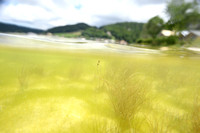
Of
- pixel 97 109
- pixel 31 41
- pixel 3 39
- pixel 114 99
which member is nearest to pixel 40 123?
pixel 97 109

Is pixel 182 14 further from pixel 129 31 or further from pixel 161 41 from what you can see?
pixel 129 31

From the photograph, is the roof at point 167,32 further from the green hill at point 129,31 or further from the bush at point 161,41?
the green hill at point 129,31

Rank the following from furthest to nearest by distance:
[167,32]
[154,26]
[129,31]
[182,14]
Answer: [129,31] → [154,26] → [167,32] → [182,14]

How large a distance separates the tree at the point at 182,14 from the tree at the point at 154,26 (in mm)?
632

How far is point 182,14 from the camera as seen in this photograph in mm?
4539

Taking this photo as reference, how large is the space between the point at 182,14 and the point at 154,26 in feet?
4.80

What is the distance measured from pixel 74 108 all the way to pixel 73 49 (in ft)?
26.8

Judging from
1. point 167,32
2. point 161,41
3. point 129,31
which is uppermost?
point 129,31

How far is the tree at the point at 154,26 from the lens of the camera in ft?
18.2

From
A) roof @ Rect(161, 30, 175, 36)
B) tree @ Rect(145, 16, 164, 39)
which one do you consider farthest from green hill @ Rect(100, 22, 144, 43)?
roof @ Rect(161, 30, 175, 36)

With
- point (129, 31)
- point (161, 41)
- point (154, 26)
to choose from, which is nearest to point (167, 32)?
point (161, 41)

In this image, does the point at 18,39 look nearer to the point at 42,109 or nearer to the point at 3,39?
the point at 3,39

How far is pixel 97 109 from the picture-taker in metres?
3.28

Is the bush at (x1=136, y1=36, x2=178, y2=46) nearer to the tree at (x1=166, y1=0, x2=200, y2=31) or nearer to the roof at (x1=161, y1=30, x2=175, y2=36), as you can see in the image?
the roof at (x1=161, y1=30, x2=175, y2=36)
